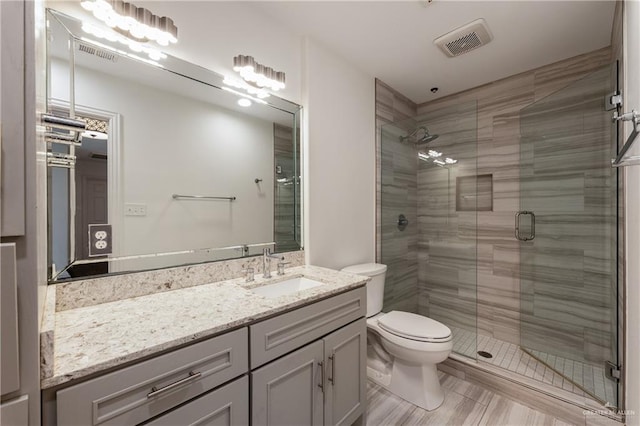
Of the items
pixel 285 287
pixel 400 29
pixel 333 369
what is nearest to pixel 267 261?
pixel 285 287

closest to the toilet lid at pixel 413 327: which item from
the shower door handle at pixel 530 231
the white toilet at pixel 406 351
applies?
the white toilet at pixel 406 351

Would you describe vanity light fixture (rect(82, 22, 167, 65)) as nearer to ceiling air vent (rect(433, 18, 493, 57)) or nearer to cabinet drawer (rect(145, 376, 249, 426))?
cabinet drawer (rect(145, 376, 249, 426))

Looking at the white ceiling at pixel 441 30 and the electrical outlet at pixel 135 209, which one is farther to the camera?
the white ceiling at pixel 441 30

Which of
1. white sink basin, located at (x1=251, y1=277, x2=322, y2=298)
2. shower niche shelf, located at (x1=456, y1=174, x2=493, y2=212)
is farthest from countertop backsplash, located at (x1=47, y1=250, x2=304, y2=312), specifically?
shower niche shelf, located at (x1=456, y1=174, x2=493, y2=212)

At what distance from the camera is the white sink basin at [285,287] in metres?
1.50

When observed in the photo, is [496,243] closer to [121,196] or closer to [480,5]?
[480,5]

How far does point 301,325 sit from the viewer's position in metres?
1.19

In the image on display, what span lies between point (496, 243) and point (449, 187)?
0.68 m

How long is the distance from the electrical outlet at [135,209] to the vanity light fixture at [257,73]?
0.93 metres

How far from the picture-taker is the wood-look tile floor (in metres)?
1.64

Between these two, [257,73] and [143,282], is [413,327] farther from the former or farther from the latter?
[257,73]

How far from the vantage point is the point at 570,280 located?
2.04 m

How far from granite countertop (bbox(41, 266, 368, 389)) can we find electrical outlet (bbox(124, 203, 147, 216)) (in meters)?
0.38

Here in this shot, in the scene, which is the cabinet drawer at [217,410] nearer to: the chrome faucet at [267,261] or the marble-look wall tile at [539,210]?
the chrome faucet at [267,261]
